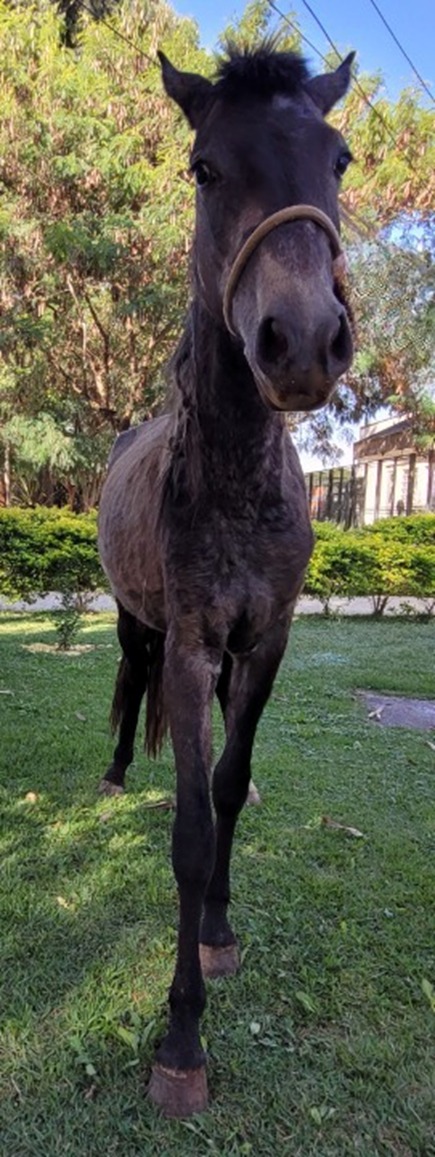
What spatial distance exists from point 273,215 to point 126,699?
2.70m

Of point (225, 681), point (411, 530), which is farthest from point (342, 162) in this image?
point (411, 530)

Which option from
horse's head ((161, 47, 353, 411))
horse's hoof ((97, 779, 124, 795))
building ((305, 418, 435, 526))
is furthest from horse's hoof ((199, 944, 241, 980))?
building ((305, 418, 435, 526))

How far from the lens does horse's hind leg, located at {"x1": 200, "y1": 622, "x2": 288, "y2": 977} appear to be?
89.0 inches

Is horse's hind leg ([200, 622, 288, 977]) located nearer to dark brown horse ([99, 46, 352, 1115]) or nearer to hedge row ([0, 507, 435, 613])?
dark brown horse ([99, 46, 352, 1115])

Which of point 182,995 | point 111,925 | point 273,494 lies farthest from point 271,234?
point 111,925

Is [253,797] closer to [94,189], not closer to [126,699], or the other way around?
[126,699]

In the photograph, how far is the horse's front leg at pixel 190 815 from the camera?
192cm

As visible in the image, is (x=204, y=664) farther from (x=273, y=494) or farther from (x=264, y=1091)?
(x=264, y=1091)

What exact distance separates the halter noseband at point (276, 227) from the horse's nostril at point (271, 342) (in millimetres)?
214

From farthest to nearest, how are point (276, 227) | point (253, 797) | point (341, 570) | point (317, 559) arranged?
point (341, 570)
point (317, 559)
point (253, 797)
point (276, 227)

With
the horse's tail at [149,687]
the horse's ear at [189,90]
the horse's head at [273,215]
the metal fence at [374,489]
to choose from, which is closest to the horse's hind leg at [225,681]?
the horse's tail at [149,687]

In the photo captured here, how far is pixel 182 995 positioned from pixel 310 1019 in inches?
16.5

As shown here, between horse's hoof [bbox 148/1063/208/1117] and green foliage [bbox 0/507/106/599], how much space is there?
27.2 ft

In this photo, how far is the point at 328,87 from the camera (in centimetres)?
179
